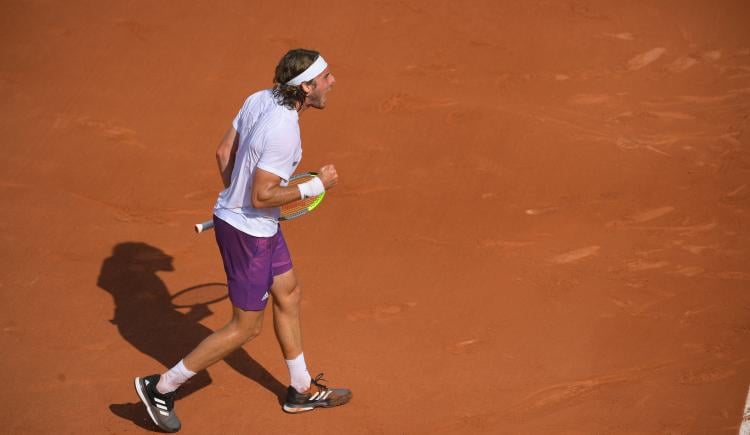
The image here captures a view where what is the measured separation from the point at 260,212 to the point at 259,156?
0.36 m

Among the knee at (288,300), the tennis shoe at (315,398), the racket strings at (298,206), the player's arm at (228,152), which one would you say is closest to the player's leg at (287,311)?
the knee at (288,300)

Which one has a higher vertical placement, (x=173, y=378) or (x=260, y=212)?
(x=260, y=212)

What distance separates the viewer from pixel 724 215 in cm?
730

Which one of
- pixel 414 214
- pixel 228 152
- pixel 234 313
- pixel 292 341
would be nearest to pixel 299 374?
pixel 292 341

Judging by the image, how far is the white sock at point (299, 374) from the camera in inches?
199

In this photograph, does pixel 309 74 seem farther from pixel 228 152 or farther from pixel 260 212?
pixel 260 212

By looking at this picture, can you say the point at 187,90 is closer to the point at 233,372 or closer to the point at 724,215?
the point at 233,372

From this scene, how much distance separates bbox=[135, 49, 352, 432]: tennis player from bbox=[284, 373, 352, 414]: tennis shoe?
0.09 metres

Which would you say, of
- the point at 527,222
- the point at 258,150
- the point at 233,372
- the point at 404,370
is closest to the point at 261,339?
the point at 233,372

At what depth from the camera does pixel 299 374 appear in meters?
5.08

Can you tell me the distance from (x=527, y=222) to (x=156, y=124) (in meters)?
3.58

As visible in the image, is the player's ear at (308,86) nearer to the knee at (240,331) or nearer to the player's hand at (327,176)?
the player's hand at (327,176)

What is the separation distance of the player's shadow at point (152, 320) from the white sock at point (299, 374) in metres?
0.26

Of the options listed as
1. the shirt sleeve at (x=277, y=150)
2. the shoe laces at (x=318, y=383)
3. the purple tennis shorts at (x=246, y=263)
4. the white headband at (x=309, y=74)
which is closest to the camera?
the shirt sleeve at (x=277, y=150)
